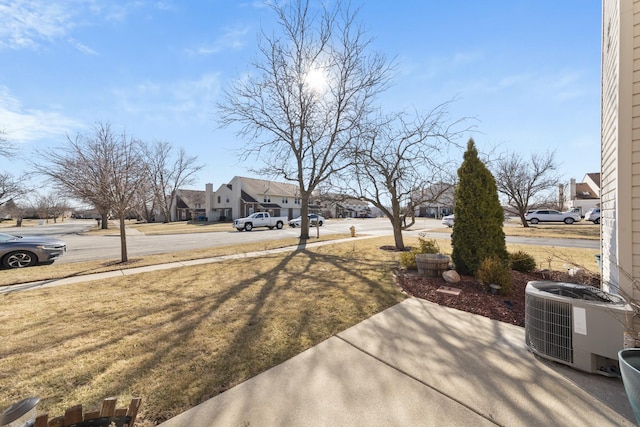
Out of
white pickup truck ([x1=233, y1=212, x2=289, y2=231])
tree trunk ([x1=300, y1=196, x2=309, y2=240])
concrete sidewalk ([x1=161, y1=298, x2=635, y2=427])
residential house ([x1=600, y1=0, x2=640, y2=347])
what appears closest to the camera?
concrete sidewalk ([x1=161, y1=298, x2=635, y2=427])

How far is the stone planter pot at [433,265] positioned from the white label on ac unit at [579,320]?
351cm

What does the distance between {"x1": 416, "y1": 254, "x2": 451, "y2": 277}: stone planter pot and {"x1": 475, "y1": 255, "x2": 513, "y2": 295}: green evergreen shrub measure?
3.38ft

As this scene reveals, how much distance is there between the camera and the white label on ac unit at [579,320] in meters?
2.62

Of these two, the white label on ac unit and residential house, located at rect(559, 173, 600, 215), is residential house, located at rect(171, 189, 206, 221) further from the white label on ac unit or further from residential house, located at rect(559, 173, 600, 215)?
residential house, located at rect(559, 173, 600, 215)

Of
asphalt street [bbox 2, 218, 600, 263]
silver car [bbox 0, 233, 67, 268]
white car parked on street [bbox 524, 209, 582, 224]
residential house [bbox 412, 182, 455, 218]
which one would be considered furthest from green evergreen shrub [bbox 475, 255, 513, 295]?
white car parked on street [bbox 524, 209, 582, 224]

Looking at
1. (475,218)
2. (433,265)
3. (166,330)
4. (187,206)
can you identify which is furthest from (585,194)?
(187,206)

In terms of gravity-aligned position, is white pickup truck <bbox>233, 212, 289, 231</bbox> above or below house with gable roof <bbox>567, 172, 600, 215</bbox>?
below

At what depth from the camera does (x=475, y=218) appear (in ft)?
19.7

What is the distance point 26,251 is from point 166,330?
911 centimetres

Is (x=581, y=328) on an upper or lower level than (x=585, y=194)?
lower

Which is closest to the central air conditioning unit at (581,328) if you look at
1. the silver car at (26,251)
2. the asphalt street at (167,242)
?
the asphalt street at (167,242)

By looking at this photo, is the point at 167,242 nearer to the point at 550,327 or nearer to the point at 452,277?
the point at 452,277

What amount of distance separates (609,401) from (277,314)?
12.6 ft

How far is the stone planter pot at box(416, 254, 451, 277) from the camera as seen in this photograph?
6195 millimetres
